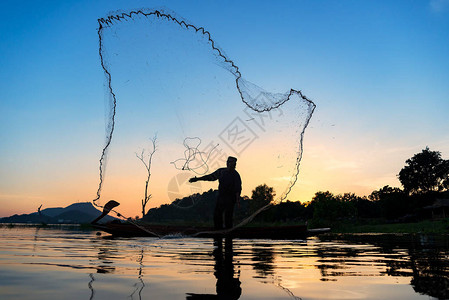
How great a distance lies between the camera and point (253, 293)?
4020mm

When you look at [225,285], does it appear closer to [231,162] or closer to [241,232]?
[231,162]

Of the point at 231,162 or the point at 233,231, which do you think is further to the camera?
the point at 233,231

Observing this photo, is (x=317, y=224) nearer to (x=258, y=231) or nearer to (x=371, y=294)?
(x=258, y=231)

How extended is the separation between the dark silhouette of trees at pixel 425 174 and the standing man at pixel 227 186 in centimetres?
Result: 9483

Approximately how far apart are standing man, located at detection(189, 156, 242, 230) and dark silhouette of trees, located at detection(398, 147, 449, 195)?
311 feet

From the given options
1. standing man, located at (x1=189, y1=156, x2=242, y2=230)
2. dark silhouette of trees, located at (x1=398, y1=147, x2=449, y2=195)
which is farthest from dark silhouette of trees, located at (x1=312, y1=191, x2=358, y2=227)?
standing man, located at (x1=189, y1=156, x2=242, y2=230)

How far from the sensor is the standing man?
14266mm

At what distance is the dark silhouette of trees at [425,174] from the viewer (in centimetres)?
9534

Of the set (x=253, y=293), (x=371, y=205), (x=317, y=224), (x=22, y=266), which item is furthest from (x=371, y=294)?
(x=371, y=205)

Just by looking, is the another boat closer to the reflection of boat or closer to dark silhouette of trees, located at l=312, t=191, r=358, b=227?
the reflection of boat

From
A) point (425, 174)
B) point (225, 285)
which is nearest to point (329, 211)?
point (425, 174)

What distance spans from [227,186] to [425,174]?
98.1 meters

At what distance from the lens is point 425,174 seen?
9600 centimetres

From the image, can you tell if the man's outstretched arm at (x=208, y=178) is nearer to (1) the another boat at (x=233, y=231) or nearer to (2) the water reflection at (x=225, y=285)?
(1) the another boat at (x=233, y=231)
